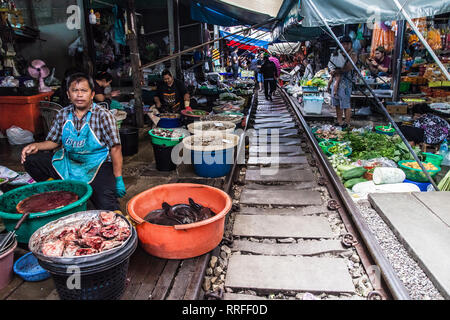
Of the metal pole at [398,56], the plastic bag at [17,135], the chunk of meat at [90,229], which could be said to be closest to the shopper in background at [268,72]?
the metal pole at [398,56]

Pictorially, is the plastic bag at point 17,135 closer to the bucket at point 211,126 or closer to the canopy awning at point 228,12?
the bucket at point 211,126

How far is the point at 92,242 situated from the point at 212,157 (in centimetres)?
282

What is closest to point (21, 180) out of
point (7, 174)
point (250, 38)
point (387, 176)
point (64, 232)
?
point (7, 174)

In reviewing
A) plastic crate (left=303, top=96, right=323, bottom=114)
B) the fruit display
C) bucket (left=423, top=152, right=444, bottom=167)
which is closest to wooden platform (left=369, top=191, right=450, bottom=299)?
the fruit display

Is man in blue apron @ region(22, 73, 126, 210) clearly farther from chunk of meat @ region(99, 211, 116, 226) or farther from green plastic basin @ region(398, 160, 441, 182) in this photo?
green plastic basin @ region(398, 160, 441, 182)

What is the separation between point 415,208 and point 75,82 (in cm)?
424

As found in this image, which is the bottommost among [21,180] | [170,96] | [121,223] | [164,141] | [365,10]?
[21,180]

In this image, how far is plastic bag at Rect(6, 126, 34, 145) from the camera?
654cm

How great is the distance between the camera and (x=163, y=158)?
5.46 meters

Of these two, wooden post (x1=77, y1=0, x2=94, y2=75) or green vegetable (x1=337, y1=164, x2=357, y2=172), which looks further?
wooden post (x1=77, y1=0, x2=94, y2=75)

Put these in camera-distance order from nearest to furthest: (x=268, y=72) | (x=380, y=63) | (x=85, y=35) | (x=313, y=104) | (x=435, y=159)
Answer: (x=435, y=159) < (x=85, y=35) < (x=313, y=104) < (x=380, y=63) < (x=268, y=72)

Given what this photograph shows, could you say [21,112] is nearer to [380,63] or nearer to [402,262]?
[402,262]

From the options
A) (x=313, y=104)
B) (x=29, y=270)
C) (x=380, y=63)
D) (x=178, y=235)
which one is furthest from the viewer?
(x=380, y=63)

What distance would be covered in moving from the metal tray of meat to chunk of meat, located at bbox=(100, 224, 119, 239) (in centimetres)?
10
